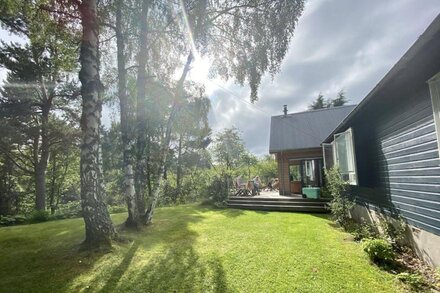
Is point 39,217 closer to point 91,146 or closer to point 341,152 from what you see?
point 91,146

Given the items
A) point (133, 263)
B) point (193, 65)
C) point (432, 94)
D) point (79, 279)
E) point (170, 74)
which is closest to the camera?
point (432, 94)

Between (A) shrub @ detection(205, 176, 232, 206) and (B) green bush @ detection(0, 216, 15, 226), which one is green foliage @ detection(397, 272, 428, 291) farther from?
(B) green bush @ detection(0, 216, 15, 226)

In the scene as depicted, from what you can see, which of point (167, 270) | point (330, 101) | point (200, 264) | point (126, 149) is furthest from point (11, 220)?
point (330, 101)

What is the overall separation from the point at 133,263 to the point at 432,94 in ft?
17.9

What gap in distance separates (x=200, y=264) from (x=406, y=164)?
165 inches

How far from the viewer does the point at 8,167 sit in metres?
16.7

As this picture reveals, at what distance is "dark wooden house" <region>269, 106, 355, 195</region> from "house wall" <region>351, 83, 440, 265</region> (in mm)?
6589

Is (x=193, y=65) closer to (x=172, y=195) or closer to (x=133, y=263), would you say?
(x=133, y=263)

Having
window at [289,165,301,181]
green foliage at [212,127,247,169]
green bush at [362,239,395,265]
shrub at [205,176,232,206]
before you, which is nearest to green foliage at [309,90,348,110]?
green foliage at [212,127,247,169]

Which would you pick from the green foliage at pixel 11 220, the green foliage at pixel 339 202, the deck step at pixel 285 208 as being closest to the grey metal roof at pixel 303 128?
the deck step at pixel 285 208

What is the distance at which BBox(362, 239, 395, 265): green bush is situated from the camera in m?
3.91

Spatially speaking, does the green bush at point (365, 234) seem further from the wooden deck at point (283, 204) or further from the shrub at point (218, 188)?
the shrub at point (218, 188)

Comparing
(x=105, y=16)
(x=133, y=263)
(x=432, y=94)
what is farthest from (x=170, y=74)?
(x=432, y=94)

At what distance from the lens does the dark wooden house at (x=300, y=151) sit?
13.1 metres
